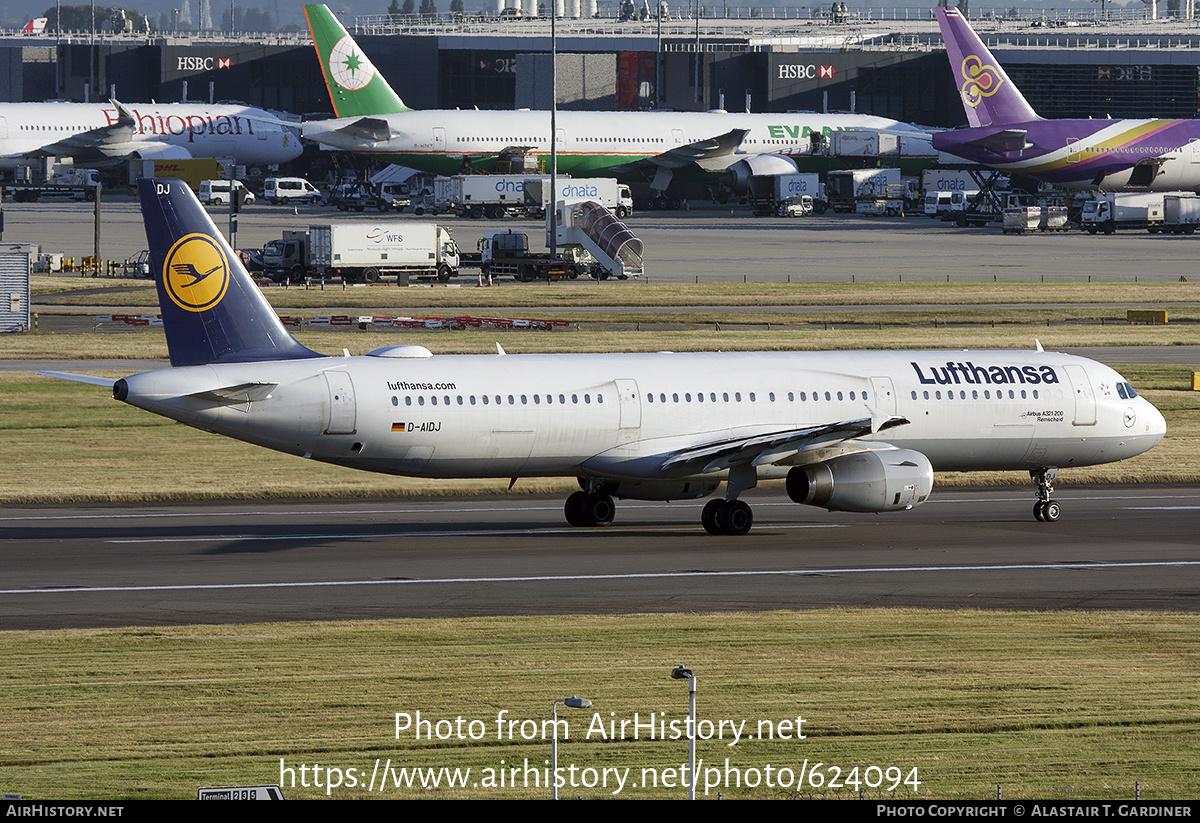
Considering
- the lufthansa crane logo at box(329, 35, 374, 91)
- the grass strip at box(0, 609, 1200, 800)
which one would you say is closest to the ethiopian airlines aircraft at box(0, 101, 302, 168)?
the lufthansa crane logo at box(329, 35, 374, 91)

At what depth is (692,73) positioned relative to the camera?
19075 centimetres

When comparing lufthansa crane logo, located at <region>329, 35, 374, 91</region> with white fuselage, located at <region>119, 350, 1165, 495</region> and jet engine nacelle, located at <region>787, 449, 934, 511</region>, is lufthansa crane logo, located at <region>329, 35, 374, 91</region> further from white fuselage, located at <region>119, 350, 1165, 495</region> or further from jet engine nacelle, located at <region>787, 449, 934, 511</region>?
jet engine nacelle, located at <region>787, 449, 934, 511</region>

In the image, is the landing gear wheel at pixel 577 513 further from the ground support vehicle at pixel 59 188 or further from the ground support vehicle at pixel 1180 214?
the ground support vehicle at pixel 59 188

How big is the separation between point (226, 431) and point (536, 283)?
65.9m

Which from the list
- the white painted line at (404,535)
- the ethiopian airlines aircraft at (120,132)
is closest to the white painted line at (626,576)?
the white painted line at (404,535)

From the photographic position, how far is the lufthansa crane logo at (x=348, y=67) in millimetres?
134250

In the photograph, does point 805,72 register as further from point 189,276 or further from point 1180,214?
point 189,276

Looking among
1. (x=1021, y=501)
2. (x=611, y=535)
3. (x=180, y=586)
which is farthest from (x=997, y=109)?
(x=180, y=586)

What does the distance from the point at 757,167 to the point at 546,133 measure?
20795 mm

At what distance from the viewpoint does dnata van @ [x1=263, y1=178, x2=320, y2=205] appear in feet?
505

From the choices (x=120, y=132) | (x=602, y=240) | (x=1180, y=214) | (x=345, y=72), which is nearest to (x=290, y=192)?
(x=120, y=132)

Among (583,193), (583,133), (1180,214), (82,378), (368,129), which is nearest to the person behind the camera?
(82,378)

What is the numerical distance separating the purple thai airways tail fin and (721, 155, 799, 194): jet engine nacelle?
26233 mm

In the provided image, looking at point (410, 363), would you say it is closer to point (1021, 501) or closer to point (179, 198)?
point (179, 198)
